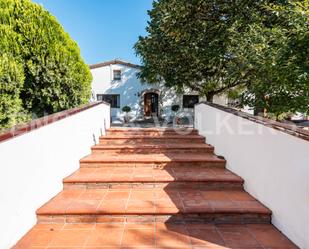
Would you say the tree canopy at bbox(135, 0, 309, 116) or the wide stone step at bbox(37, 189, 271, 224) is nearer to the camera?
the wide stone step at bbox(37, 189, 271, 224)

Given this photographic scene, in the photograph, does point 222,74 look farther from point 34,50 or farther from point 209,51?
point 34,50

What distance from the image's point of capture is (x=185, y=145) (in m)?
4.60

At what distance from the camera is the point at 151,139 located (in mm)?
5031

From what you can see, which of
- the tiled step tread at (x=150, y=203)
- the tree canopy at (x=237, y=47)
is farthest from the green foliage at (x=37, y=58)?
the tree canopy at (x=237, y=47)

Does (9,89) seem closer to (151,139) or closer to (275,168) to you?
(151,139)

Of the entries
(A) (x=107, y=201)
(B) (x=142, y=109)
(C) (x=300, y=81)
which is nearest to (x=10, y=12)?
(A) (x=107, y=201)

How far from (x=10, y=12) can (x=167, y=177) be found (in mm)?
3761

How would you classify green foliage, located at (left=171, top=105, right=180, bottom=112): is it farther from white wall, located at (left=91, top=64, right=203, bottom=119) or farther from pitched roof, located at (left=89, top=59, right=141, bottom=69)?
pitched roof, located at (left=89, top=59, right=141, bottom=69)

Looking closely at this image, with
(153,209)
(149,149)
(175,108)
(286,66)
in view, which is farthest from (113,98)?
(153,209)

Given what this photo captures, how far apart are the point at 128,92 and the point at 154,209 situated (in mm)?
14049

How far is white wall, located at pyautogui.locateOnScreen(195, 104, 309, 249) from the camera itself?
206cm

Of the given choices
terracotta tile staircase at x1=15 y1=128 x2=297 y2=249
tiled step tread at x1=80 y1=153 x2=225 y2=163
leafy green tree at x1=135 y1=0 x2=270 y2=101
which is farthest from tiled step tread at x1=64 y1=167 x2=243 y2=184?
leafy green tree at x1=135 y1=0 x2=270 y2=101

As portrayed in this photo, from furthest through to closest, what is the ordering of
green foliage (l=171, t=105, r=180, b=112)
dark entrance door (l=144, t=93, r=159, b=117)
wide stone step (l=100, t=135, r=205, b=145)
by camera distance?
1. dark entrance door (l=144, t=93, r=159, b=117)
2. green foliage (l=171, t=105, r=180, b=112)
3. wide stone step (l=100, t=135, r=205, b=145)

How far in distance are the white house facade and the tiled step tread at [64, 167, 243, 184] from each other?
12203 millimetres
